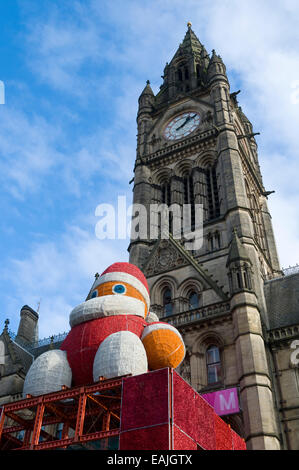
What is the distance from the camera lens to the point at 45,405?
45.7 ft

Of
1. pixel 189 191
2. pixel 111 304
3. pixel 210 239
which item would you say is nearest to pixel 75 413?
pixel 111 304

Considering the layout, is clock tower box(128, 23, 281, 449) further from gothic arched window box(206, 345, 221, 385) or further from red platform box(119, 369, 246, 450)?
red platform box(119, 369, 246, 450)

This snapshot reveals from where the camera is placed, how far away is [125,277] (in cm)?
1625

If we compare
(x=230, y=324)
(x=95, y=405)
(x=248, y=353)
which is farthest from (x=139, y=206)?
(x=95, y=405)

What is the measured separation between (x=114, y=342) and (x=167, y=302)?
48.3ft

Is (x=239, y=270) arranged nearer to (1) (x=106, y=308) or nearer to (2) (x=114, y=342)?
(1) (x=106, y=308)

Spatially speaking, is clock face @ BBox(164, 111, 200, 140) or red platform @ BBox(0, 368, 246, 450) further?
clock face @ BBox(164, 111, 200, 140)

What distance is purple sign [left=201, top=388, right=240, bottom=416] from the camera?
20.4 meters

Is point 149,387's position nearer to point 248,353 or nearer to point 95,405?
point 95,405

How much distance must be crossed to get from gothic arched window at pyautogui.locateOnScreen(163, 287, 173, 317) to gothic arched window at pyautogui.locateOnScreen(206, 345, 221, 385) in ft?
14.1

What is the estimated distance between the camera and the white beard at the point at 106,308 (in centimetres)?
1498

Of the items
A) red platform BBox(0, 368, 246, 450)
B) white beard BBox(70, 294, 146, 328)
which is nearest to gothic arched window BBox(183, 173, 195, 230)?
white beard BBox(70, 294, 146, 328)

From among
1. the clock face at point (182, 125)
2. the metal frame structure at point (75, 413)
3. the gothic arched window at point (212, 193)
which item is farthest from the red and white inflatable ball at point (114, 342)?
the clock face at point (182, 125)
